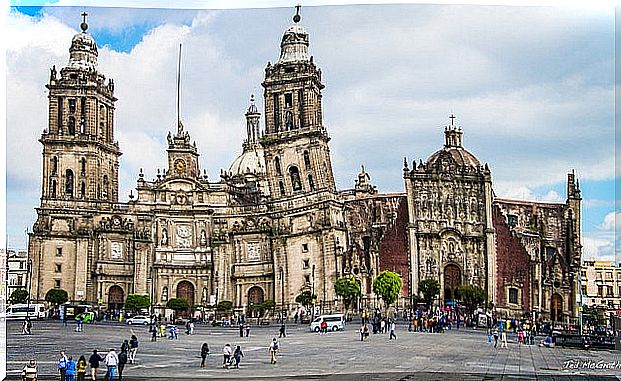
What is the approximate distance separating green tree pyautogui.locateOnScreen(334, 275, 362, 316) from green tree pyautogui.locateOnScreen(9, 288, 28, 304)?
672cm

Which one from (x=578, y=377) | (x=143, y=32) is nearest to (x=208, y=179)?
(x=143, y=32)

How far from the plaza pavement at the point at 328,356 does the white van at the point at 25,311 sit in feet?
1.83

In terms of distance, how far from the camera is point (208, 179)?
25.2m

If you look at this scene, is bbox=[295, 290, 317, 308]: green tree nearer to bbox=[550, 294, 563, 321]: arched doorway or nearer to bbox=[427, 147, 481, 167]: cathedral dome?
bbox=[427, 147, 481, 167]: cathedral dome

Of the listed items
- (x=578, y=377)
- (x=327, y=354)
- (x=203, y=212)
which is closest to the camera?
(x=578, y=377)

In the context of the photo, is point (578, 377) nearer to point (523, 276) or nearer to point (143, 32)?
point (523, 276)

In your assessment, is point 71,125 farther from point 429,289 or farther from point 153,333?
point 429,289

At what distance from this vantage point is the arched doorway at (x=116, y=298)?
23.8 m

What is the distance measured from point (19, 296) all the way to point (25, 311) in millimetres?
751

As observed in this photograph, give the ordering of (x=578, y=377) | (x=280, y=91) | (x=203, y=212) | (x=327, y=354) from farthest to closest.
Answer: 1. (x=203, y=212)
2. (x=280, y=91)
3. (x=327, y=354)
4. (x=578, y=377)

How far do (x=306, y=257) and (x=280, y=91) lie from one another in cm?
387

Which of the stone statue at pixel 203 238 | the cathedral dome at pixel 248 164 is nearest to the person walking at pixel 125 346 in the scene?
the stone statue at pixel 203 238

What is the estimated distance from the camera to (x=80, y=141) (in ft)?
83.3

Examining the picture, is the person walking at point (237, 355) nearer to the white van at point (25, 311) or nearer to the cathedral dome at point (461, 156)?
the white van at point (25, 311)
